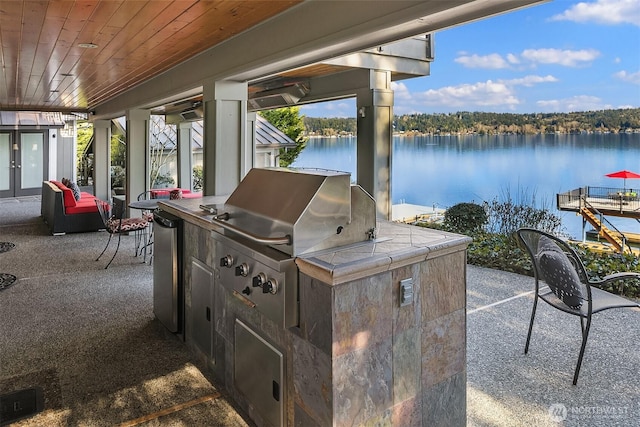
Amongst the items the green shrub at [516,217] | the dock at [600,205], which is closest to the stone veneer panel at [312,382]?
A: the green shrub at [516,217]

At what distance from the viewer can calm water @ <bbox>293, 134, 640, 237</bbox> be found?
6.82 meters

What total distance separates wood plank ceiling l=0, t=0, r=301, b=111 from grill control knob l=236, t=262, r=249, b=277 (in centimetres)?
184

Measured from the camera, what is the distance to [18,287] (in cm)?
488

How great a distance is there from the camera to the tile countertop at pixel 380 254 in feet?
5.83

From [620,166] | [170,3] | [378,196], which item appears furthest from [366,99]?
[620,166]

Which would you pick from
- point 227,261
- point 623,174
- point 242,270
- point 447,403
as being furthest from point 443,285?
point 623,174

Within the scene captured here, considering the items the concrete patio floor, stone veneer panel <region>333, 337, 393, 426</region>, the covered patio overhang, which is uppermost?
the covered patio overhang

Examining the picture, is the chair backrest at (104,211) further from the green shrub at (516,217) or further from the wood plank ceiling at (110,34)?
the green shrub at (516,217)

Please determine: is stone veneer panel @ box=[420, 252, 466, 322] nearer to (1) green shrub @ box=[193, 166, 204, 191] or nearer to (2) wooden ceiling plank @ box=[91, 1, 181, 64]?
(2) wooden ceiling plank @ box=[91, 1, 181, 64]

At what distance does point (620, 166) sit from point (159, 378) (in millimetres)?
7009

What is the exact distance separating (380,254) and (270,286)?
51cm

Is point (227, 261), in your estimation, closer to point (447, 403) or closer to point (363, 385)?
point (363, 385)

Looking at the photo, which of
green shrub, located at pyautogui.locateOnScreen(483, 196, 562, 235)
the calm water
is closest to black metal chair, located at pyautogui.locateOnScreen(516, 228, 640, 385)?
the calm water

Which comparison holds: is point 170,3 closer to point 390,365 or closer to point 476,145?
point 390,365
